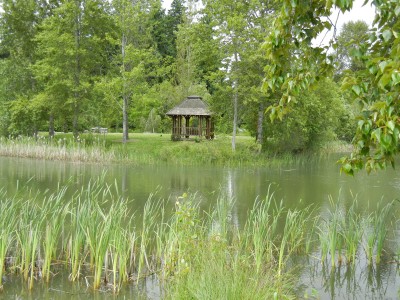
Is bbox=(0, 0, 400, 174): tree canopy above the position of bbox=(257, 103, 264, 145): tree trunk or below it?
above

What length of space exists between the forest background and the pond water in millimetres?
3745

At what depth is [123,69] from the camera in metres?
26.6

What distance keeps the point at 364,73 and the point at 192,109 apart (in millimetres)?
24244

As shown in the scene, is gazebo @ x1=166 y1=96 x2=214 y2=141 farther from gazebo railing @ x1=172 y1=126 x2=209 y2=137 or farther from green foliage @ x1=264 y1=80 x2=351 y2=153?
green foliage @ x1=264 y1=80 x2=351 y2=153

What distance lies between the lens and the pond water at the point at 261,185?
Answer: 19.5 feet

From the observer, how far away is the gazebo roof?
1059 inches

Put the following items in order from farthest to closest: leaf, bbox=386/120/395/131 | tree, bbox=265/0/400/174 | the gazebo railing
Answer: the gazebo railing < tree, bbox=265/0/400/174 < leaf, bbox=386/120/395/131

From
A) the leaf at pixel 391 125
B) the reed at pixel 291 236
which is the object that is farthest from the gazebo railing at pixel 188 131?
the leaf at pixel 391 125

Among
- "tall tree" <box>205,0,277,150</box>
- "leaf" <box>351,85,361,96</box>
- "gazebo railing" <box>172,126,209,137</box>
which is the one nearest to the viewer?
"leaf" <box>351,85,361,96</box>

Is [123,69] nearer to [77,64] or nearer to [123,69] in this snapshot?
[123,69]

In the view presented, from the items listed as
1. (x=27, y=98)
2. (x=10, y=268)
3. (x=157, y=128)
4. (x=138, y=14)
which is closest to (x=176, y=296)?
(x=10, y=268)

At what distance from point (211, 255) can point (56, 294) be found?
2.11 meters

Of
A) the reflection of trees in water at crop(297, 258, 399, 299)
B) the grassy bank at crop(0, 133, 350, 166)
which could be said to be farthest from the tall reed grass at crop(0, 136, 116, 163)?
the reflection of trees in water at crop(297, 258, 399, 299)

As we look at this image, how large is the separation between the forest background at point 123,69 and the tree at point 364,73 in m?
17.8
